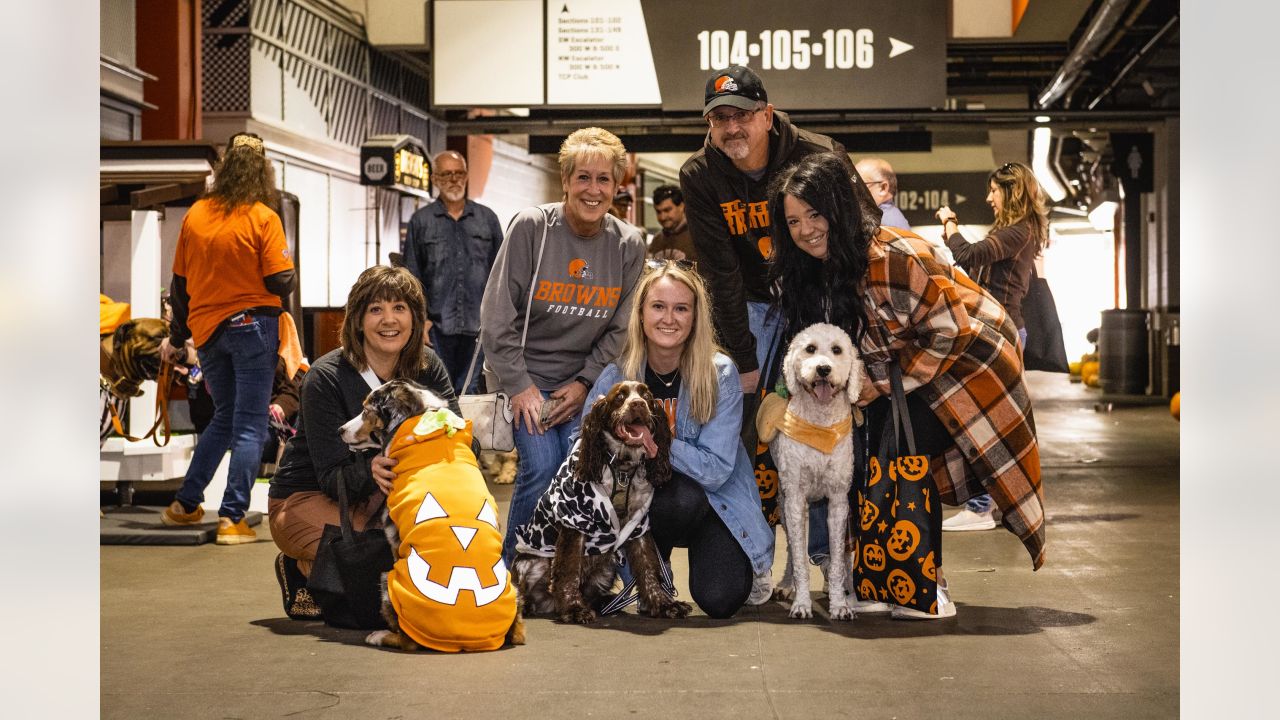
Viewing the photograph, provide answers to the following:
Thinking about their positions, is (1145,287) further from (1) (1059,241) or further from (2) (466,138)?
(1) (1059,241)

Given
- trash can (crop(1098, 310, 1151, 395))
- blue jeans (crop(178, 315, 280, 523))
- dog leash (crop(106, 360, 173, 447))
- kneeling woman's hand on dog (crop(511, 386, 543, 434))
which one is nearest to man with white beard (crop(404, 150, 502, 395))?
dog leash (crop(106, 360, 173, 447))

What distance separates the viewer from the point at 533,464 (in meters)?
4.39

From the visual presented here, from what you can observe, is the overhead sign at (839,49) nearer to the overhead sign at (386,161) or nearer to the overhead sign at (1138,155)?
the overhead sign at (386,161)

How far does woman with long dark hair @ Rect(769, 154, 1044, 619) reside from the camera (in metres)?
3.95

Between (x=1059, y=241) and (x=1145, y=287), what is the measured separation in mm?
12164

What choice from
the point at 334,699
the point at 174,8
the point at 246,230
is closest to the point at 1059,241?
the point at 174,8

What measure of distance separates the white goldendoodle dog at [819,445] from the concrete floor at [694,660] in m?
0.19

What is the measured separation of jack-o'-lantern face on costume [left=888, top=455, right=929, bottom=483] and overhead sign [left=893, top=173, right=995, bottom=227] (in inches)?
736

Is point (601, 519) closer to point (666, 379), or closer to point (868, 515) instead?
point (666, 379)

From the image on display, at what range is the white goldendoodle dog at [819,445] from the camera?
12.8 feet

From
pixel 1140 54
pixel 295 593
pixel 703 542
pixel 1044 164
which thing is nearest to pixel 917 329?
pixel 703 542

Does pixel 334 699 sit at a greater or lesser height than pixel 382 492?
lesser
